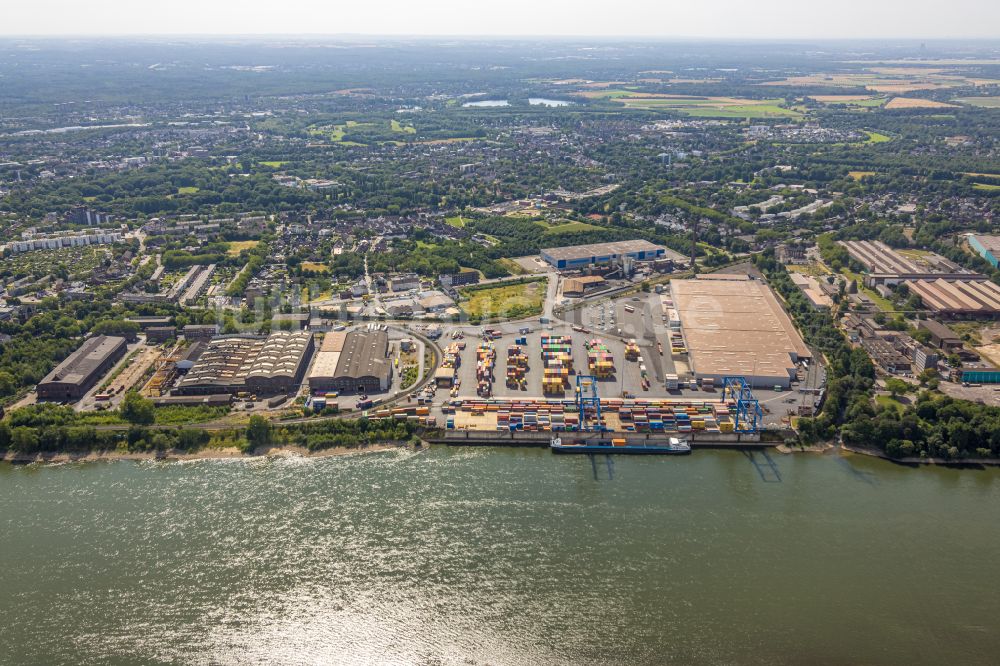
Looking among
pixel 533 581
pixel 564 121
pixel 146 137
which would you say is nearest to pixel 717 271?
pixel 533 581

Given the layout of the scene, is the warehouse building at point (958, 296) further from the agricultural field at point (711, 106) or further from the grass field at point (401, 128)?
the agricultural field at point (711, 106)

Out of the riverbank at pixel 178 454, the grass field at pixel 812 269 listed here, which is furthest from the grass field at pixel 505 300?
the grass field at pixel 812 269

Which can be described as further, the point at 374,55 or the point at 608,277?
the point at 374,55

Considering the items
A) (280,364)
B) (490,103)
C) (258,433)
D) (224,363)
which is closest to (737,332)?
(280,364)

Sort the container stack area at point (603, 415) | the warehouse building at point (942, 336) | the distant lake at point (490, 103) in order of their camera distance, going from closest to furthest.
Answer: the container stack area at point (603, 415), the warehouse building at point (942, 336), the distant lake at point (490, 103)

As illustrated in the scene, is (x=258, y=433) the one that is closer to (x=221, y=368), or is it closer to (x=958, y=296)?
(x=221, y=368)

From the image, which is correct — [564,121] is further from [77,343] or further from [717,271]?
[77,343]
